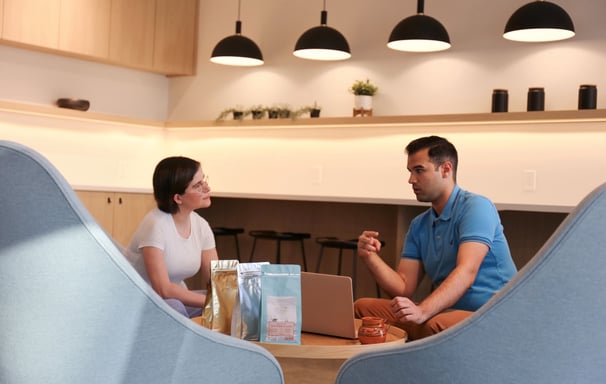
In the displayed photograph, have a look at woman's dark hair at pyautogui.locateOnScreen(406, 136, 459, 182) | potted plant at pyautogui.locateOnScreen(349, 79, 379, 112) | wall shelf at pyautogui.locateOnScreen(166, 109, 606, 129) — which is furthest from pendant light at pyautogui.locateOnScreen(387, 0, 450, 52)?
woman's dark hair at pyautogui.locateOnScreen(406, 136, 459, 182)

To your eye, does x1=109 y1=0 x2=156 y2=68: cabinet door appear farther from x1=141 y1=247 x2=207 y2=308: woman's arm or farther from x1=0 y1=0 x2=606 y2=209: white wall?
x1=141 y1=247 x2=207 y2=308: woman's arm

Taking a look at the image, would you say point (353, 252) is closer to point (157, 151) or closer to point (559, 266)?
point (157, 151)

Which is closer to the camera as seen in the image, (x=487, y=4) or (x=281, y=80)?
(x=487, y=4)

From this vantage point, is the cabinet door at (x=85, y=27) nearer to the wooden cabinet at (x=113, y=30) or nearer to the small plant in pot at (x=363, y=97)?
the wooden cabinet at (x=113, y=30)

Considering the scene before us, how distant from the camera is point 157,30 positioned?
Result: 732 cm

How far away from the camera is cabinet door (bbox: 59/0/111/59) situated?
6523 millimetres

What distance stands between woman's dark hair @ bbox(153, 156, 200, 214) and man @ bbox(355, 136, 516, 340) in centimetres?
87

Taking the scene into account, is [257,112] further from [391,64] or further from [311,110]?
[391,64]

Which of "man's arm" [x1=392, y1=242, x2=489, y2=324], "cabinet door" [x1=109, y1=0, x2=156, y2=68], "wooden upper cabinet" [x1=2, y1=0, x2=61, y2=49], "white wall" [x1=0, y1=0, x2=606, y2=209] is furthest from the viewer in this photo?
"cabinet door" [x1=109, y1=0, x2=156, y2=68]

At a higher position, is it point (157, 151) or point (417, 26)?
point (417, 26)

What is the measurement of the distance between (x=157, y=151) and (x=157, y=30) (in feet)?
3.77

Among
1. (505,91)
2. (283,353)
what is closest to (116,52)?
Answer: (505,91)

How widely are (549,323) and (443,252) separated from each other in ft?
4.95

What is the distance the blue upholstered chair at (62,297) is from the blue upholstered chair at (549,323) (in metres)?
0.61
